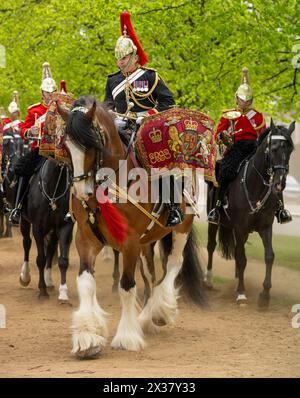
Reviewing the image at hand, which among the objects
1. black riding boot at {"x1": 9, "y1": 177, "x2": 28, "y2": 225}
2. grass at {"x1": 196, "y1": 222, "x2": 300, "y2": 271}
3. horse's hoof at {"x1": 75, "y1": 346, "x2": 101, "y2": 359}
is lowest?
grass at {"x1": 196, "y1": 222, "x2": 300, "y2": 271}

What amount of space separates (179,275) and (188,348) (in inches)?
78.2

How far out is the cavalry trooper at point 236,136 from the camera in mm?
13781

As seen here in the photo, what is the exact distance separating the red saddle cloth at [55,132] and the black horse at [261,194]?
2.85m

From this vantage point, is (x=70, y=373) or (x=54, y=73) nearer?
(x=70, y=373)

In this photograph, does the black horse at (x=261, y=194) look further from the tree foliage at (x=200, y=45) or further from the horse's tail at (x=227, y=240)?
the tree foliage at (x=200, y=45)

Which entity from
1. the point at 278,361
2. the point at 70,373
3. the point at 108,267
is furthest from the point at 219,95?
the point at 70,373

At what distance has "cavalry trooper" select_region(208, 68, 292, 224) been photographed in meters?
13.8

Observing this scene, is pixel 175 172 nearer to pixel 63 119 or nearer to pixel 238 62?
pixel 63 119

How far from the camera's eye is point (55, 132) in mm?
11047

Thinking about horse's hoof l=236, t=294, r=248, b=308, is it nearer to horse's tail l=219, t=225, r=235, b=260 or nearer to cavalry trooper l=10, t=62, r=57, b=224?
horse's tail l=219, t=225, r=235, b=260

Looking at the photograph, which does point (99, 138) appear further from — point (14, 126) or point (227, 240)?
point (14, 126)

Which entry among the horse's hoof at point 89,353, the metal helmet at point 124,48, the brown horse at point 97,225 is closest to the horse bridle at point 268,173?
the brown horse at point 97,225

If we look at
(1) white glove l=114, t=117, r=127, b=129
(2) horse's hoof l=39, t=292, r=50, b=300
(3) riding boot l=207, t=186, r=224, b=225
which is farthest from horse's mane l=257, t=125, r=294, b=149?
(2) horse's hoof l=39, t=292, r=50, b=300

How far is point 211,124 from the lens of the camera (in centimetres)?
1055
